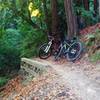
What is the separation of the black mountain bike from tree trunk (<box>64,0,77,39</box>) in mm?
657

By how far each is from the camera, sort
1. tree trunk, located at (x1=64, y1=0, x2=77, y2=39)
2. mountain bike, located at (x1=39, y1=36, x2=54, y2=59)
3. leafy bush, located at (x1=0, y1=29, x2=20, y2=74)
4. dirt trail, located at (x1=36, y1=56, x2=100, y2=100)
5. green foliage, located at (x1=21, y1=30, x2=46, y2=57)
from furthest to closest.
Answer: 1. leafy bush, located at (x1=0, y1=29, x2=20, y2=74)
2. green foliage, located at (x1=21, y1=30, x2=46, y2=57)
3. mountain bike, located at (x1=39, y1=36, x2=54, y2=59)
4. tree trunk, located at (x1=64, y1=0, x2=77, y2=39)
5. dirt trail, located at (x1=36, y1=56, x2=100, y2=100)

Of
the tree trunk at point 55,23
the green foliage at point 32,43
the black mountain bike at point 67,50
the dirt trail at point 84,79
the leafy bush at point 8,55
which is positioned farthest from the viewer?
the leafy bush at point 8,55

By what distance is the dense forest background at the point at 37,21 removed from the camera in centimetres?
1562

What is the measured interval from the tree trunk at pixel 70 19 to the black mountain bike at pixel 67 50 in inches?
25.9

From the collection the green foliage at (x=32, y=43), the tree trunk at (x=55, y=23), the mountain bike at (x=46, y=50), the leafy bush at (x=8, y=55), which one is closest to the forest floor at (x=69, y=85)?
the mountain bike at (x=46, y=50)

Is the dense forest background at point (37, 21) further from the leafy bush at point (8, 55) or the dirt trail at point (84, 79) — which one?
the dirt trail at point (84, 79)

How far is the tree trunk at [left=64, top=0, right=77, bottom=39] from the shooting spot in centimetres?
1445

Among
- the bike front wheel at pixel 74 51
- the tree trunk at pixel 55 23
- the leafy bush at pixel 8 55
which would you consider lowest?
the leafy bush at pixel 8 55

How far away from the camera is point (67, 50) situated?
44.0 ft

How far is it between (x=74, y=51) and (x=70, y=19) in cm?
224

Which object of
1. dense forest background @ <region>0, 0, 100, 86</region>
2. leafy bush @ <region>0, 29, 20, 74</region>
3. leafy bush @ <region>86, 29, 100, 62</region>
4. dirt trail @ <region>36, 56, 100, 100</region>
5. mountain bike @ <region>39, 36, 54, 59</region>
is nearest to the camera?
dirt trail @ <region>36, 56, 100, 100</region>

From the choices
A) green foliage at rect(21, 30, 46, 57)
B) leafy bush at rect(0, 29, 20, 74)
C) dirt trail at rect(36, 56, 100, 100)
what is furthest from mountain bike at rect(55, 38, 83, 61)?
leafy bush at rect(0, 29, 20, 74)

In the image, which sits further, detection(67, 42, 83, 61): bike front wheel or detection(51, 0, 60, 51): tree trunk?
detection(51, 0, 60, 51): tree trunk

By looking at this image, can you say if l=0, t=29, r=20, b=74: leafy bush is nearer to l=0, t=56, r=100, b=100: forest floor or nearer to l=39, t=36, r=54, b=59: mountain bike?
l=39, t=36, r=54, b=59: mountain bike
